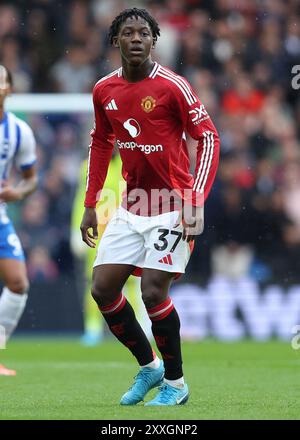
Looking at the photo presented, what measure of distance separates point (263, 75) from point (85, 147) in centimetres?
264

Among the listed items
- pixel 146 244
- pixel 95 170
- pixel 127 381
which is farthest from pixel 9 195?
pixel 146 244

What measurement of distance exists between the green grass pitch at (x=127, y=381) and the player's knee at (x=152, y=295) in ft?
1.86

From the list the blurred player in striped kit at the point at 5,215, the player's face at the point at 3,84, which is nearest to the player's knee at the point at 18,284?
the blurred player in striped kit at the point at 5,215

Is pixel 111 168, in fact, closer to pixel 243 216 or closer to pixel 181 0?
pixel 243 216

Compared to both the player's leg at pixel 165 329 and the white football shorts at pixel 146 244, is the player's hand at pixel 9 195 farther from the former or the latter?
the player's leg at pixel 165 329

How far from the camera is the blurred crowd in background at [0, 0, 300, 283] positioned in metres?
12.9

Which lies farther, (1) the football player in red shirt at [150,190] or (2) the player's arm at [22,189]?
(2) the player's arm at [22,189]

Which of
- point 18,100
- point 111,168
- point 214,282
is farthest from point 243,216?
point 18,100

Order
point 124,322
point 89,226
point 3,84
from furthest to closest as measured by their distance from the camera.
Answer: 1. point 3,84
2. point 89,226
3. point 124,322

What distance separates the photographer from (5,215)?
8.66 metres

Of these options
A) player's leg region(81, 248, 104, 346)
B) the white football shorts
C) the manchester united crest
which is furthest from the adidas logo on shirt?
player's leg region(81, 248, 104, 346)

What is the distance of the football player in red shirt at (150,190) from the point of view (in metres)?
6.24

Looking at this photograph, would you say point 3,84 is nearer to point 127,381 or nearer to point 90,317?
point 127,381

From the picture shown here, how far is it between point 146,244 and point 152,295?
0.31 m
